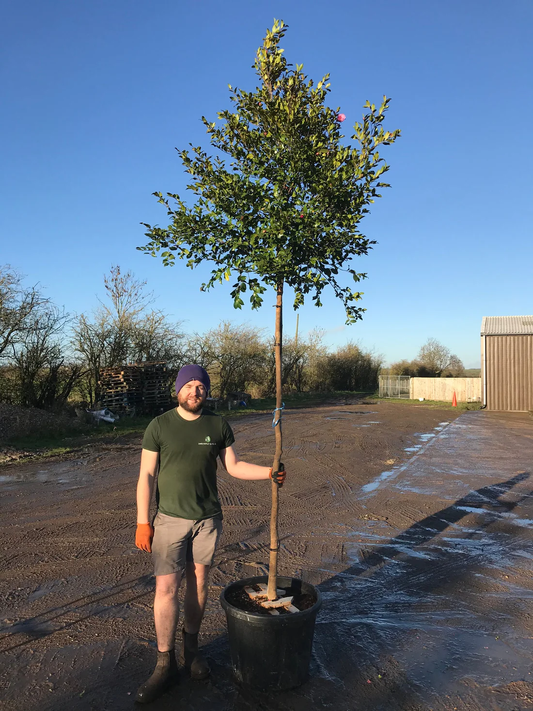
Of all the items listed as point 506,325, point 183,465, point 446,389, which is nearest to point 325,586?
point 183,465

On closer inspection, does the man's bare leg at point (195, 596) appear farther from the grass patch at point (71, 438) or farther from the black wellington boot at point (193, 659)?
the grass patch at point (71, 438)

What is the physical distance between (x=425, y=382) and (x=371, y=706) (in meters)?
35.9

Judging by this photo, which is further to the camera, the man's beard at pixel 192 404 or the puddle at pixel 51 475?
the puddle at pixel 51 475

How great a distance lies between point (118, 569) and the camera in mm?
5109

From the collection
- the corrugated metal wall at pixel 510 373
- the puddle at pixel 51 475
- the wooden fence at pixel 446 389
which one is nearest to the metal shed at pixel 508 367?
the corrugated metal wall at pixel 510 373

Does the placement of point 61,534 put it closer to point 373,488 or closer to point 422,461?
point 373,488

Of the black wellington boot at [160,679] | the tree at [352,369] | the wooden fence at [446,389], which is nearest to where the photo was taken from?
the black wellington boot at [160,679]

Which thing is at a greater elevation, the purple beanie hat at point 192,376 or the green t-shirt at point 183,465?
the purple beanie hat at point 192,376

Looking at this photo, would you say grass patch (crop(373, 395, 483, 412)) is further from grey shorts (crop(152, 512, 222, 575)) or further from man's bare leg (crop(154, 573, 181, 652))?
man's bare leg (crop(154, 573, 181, 652))

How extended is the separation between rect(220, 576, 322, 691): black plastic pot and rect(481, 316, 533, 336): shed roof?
2784 centimetres

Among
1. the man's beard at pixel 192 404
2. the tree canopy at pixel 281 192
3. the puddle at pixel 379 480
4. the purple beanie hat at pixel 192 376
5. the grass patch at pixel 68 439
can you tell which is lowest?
the puddle at pixel 379 480

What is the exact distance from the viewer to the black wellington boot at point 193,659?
329cm

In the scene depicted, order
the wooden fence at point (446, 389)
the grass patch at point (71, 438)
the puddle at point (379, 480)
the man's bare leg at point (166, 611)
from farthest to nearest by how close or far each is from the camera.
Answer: the wooden fence at point (446, 389) < the grass patch at point (71, 438) < the puddle at point (379, 480) < the man's bare leg at point (166, 611)

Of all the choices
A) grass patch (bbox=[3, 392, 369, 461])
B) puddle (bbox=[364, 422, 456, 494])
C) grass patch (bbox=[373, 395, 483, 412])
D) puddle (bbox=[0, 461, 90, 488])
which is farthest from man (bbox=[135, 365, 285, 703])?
grass patch (bbox=[373, 395, 483, 412])
